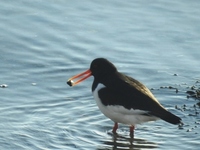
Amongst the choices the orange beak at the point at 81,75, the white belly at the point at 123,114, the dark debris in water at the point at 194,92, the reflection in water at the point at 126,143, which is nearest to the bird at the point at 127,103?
the white belly at the point at 123,114

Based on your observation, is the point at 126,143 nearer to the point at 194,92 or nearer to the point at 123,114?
the point at 123,114

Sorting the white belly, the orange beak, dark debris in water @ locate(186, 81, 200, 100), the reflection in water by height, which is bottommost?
the reflection in water

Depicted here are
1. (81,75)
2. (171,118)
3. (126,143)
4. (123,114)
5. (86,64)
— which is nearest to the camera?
(171,118)

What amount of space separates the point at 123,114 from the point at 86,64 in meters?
2.46

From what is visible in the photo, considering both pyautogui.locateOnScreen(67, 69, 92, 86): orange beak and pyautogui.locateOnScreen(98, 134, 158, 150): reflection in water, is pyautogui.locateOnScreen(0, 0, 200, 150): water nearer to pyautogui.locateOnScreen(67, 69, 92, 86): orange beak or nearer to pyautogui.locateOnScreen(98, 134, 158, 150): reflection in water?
pyautogui.locateOnScreen(98, 134, 158, 150): reflection in water

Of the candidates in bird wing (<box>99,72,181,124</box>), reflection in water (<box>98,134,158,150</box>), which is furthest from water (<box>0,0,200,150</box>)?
bird wing (<box>99,72,181,124</box>)

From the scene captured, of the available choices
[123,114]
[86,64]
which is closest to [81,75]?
[123,114]

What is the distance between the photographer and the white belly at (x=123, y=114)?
29.7 feet

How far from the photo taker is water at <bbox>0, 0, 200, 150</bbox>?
355 inches

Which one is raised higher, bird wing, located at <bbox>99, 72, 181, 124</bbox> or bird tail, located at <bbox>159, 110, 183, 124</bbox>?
bird wing, located at <bbox>99, 72, 181, 124</bbox>

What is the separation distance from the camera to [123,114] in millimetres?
9148

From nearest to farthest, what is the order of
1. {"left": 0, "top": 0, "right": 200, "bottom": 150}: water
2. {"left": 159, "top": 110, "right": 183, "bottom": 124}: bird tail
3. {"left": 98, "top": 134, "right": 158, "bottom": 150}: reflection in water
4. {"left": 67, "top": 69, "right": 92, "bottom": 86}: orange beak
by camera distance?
{"left": 159, "top": 110, "right": 183, "bottom": 124}: bird tail, {"left": 98, "top": 134, "right": 158, "bottom": 150}: reflection in water, {"left": 0, "top": 0, "right": 200, "bottom": 150}: water, {"left": 67, "top": 69, "right": 92, "bottom": 86}: orange beak

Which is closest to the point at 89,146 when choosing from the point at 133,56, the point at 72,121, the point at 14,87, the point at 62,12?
the point at 72,121

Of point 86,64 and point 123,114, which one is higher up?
point 86,64
